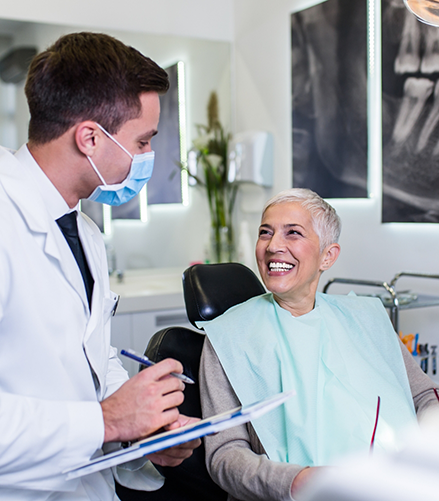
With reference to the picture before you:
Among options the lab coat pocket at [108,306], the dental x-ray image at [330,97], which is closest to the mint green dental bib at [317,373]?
the lab coat pocket at [108,306]

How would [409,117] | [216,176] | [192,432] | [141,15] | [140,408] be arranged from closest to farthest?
1. [192,432]
2. [140,408]
3. [409,117]
4. [141,15]
5. [216,176]

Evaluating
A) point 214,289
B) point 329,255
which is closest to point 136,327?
point 214,289

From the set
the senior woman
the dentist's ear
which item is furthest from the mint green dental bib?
the dentist's ear

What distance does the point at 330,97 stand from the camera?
116 inches

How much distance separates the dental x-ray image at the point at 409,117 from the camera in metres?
2.36

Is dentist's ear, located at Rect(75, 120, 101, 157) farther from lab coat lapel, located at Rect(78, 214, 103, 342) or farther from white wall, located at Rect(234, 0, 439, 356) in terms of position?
white wall, located at Rect(234, 0, 439, 356)

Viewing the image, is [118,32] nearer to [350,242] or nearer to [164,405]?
[350,242]

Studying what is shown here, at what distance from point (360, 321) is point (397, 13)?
1592 mm

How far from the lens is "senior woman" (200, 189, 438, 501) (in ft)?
4.32

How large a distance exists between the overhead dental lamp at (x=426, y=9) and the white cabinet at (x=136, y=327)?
2.03 metres

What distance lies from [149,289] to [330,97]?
1516mm

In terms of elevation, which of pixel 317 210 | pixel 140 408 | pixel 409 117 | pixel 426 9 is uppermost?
pixel 426 9

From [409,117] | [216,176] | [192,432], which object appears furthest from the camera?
[216,176]

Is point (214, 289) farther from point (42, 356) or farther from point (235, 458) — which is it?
point (42, 356)
